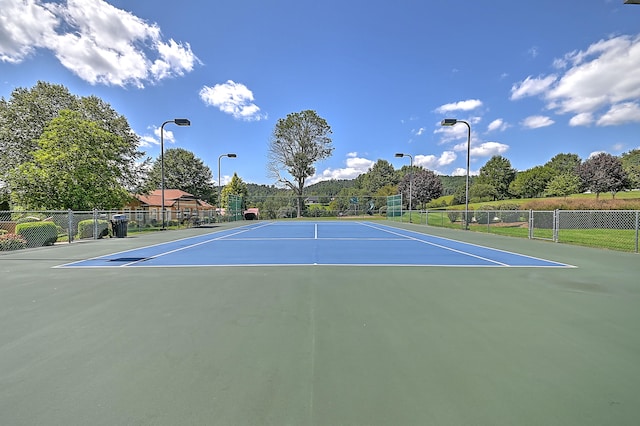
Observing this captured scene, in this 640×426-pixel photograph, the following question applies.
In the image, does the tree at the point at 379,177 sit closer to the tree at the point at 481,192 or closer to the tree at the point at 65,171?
the tree at the point at 481,192

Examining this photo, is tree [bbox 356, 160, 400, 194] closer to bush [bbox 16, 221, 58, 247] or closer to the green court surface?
bush [bbox 16, 221, 58, 247]

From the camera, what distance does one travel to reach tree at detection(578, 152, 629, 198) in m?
39.3

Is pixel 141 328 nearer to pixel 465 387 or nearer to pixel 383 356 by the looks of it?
pixel 383 356

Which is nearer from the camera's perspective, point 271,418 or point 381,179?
point 271,418

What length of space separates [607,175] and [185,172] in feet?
214

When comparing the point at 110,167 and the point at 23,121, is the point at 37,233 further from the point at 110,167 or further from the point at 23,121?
the point at 23,121

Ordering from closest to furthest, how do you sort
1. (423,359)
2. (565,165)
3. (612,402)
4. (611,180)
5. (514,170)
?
(612,402) < (423,359) < (611,180) < (514,170) < (565,165)

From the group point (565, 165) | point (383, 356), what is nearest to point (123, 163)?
point (383, 356)

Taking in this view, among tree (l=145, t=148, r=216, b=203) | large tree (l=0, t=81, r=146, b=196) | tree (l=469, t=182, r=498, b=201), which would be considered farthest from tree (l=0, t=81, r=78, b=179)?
tree (l=469, t=182, r=498, b=201)

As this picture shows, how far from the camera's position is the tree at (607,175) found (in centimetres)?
3934

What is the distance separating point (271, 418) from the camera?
1886 millimetres

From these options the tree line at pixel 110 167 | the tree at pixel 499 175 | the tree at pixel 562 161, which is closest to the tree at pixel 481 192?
the tree line at pixel 110 167

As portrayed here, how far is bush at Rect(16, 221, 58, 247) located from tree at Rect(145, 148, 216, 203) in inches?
1716

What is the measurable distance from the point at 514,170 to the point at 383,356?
76265 millimetres
